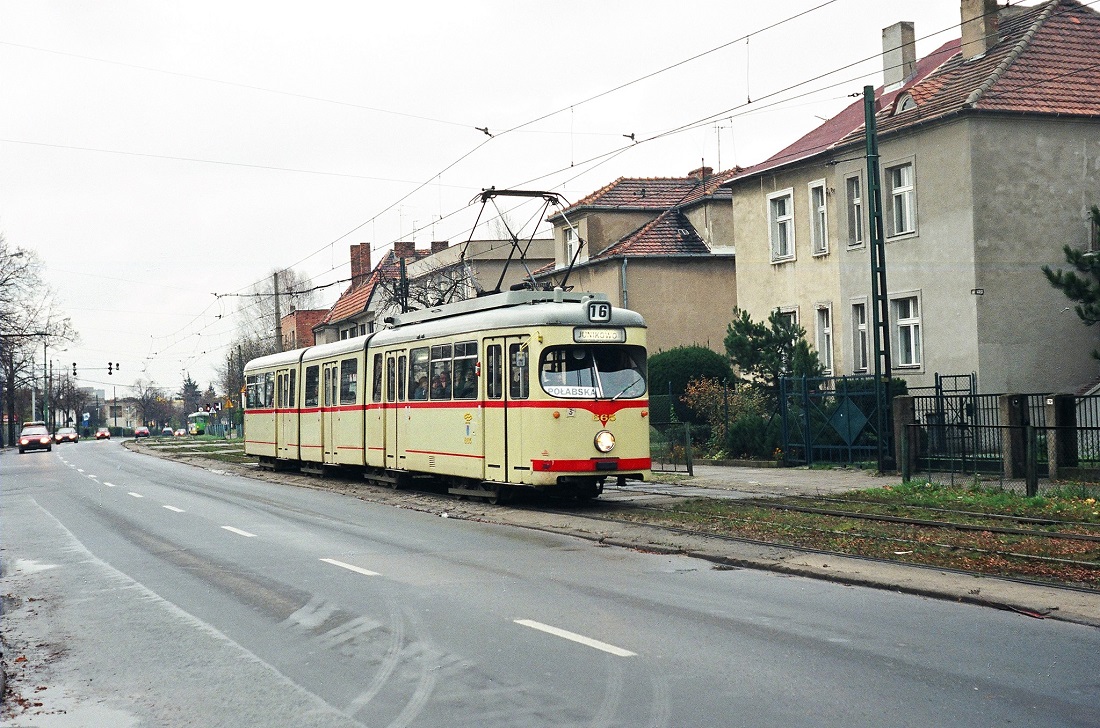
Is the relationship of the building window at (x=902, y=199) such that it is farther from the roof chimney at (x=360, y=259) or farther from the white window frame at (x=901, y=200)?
the roof chimney at (x=360, y=259)

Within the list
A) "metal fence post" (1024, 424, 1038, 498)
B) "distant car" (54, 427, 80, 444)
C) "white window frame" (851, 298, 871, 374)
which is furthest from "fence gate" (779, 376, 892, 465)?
"distant car" (54, 427, 80, 444)

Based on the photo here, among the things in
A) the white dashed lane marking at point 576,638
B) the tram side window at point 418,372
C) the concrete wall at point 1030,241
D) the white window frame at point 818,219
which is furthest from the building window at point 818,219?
the white dashed lane marking at point 576,638

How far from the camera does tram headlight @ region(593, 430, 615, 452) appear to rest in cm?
1902

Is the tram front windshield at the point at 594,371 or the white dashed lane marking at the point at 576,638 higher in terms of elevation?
the tram front windshield at the point at 594,371

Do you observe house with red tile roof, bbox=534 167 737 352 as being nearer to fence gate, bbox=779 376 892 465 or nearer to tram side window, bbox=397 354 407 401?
fence gate, bbox=779 376 892 465

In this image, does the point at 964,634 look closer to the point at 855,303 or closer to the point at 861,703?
the point at 861,703

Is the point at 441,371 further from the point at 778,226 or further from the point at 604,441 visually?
the point at 778,226

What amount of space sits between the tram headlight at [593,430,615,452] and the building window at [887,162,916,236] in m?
15.3

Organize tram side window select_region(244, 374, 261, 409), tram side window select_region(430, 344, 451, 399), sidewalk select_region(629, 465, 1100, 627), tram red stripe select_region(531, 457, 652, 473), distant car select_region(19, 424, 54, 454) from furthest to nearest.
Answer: distant car select_region(19, 424, 54, 454), tram side window select_region(244, 374, 261, 409), tram side window select_region(430, 344, 451, 399), tram red stripe select_region(531, 457, 652, 473), sidewalk select_region(629, 465, 1100, 627)

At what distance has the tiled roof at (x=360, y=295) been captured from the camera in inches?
2948

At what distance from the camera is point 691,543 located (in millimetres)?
14297

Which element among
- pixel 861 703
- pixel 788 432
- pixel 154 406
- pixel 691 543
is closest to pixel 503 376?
pixel 691 543

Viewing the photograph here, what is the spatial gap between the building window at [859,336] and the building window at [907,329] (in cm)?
167

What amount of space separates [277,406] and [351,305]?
1723 inches
